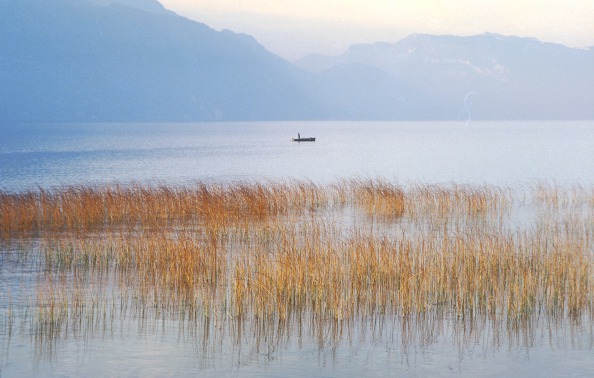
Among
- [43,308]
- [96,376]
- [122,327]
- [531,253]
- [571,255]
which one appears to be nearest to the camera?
[96,376]

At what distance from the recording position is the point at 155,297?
1436 cm

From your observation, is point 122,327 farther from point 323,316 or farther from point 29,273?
point 29,273

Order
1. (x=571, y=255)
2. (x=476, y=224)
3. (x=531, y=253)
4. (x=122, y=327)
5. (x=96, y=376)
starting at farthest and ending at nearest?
1. (x=476, y=224)
2. (x=531, y=253)
3. (x=571, y=255)
4. (x=122, y=327)
5. (x=96, y=376)

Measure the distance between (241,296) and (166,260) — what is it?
11.0ft

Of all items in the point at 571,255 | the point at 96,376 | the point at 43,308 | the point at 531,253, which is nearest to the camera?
the point at 96,376

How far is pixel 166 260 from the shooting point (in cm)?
1608

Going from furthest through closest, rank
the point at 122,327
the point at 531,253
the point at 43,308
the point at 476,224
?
the point at 476,224, the point at 531,253, the point at 43,308, the point at 122,327

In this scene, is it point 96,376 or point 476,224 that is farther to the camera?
point 476,224

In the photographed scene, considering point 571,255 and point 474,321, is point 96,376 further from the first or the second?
point 571,255

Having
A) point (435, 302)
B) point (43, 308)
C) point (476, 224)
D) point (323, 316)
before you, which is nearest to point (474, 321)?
point (435, 302)

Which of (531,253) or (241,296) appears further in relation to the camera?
(531,253)

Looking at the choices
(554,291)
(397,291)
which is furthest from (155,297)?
(554,291)

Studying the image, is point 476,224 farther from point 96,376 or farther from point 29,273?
point 96,376

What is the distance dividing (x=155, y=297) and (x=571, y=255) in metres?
8.28
